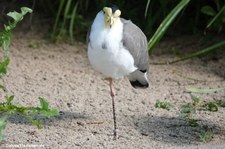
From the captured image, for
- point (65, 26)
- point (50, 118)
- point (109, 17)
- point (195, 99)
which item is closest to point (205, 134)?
point (195, 99)

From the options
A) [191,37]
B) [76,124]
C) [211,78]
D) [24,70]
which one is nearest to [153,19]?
[191,37]

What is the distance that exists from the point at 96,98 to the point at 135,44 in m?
0.85

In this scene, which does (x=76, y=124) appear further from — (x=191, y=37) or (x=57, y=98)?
(x=191, y=37)

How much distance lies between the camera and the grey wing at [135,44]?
396cm

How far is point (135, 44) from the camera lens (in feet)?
13.3

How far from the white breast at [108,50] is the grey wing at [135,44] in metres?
0.05

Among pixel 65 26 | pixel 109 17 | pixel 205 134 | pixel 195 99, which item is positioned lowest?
pixel 205 134

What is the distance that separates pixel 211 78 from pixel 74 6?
1790mm

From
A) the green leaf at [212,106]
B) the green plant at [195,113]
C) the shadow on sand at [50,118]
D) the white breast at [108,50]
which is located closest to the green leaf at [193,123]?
the green plant at [195,113]

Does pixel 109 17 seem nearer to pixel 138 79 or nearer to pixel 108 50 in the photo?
pixel 108 50

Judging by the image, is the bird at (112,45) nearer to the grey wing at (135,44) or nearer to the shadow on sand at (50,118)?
the grey wing at (135,44)

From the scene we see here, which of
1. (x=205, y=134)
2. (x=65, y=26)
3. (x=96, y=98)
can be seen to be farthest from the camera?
(x=65, y=26)

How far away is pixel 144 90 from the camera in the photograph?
5.01 meters

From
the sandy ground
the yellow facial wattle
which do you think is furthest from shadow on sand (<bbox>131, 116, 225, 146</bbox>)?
the yellow facial wattle
